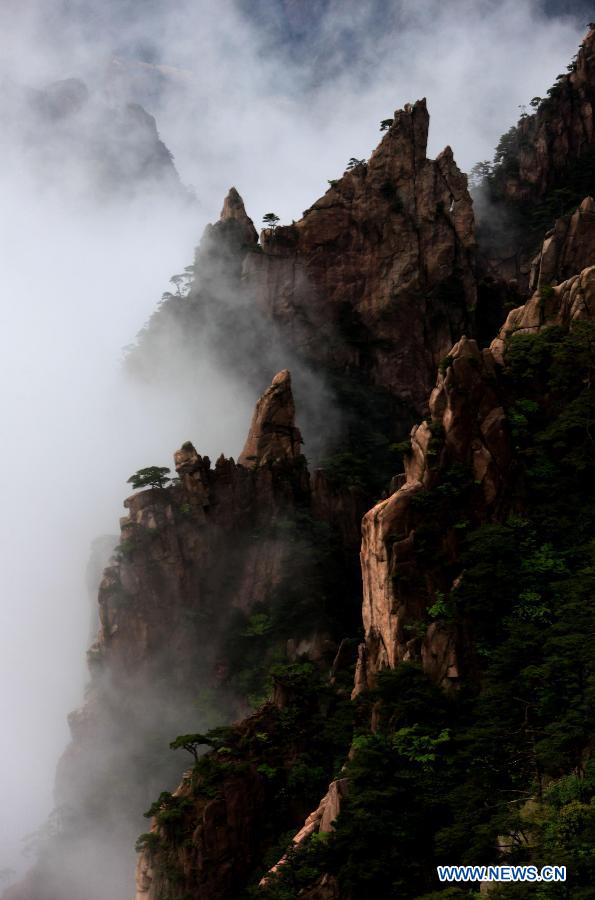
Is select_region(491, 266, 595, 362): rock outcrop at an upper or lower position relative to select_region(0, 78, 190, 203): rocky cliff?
lower

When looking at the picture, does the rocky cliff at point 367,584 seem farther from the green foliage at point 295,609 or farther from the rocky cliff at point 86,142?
the rocky cliff at point 86,142

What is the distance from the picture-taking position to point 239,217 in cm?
7500

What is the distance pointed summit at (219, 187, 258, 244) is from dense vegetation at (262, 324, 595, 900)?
38052 mm

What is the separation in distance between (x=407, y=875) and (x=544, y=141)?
60978mm

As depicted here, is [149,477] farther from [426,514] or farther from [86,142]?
[86,142]

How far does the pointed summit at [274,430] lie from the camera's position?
197 ft

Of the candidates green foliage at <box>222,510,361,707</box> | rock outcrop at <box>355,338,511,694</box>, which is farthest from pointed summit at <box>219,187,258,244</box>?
rock outcrop at <box>355,338,511,694</box>

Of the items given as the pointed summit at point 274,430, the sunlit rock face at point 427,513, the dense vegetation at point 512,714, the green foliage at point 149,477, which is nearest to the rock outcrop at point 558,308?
the sunlit rock face at point 427,513

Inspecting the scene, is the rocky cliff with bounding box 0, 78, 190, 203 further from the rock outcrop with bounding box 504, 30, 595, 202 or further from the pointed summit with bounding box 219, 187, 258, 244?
the rock outcrop with bounding box 504, 30, 595, 202

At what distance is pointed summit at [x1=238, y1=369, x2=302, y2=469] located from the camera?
2365 inches

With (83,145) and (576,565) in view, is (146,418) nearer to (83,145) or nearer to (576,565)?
(576,565)

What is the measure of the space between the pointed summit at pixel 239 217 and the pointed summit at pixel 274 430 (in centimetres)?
1795

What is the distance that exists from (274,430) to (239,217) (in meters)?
21.9

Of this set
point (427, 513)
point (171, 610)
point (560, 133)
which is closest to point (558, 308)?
point (427, 513)
